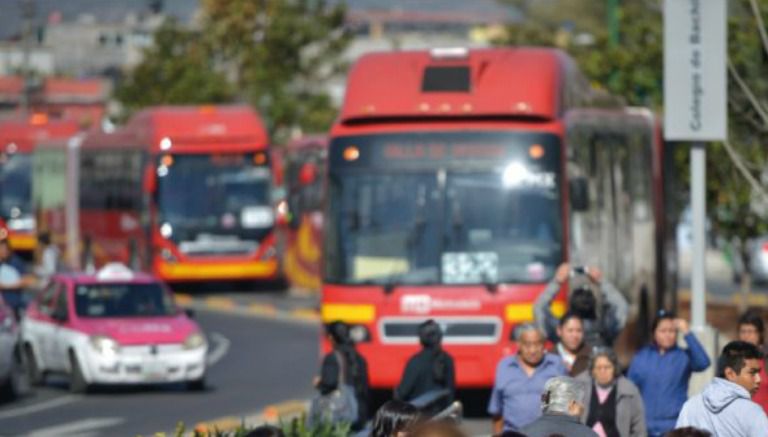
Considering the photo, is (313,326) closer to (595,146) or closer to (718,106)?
(595,146)

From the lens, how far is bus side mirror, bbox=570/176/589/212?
20859 millimetres

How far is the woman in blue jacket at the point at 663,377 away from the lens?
1498cm

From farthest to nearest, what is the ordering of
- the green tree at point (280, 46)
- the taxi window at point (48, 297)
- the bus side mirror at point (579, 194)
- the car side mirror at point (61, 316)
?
the green tree at point (280, 46) < the taxi window at point (48, 297) < the car side mirror at point (61, 316) < the bus side mirror at point (579, 194)

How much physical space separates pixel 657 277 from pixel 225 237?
686 inches

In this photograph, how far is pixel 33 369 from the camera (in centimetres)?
2655

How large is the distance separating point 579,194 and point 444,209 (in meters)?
1.30

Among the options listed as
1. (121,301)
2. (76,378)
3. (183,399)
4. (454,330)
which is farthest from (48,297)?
(454,330)

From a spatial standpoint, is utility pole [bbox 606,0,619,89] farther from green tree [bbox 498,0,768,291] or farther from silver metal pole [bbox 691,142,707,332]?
silver metal pole [bbox 691,142,707,332]

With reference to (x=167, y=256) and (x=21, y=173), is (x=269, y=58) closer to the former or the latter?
(x=21, y=173)

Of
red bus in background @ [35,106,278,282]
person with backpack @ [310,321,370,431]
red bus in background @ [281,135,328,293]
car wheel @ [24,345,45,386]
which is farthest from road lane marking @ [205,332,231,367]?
person with backpack @ [310,321,370,431]

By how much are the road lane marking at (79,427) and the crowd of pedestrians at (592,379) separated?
4.74 m

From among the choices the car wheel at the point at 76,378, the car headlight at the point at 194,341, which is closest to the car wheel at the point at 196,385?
the car headlight at the point at 194,341

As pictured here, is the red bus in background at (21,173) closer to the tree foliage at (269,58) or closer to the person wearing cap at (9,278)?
the tree foliage at (269,58)

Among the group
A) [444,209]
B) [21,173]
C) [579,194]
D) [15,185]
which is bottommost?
[444,209]
